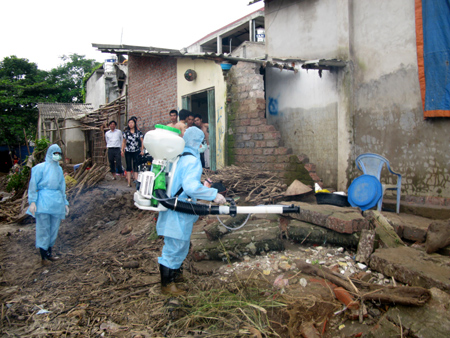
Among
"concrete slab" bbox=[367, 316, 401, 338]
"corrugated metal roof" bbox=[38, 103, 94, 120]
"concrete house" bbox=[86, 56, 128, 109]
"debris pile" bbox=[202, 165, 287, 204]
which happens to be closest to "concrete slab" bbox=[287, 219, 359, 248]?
"debris pile" bbox=[202, 165, 287, 204]

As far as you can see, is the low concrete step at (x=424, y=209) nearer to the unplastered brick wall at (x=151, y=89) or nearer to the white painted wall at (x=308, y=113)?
the white painted wall at (x=308, y=113)

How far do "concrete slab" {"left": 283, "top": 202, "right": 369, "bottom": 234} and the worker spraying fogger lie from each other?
1307mm

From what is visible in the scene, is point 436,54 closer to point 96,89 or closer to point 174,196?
point 174,196

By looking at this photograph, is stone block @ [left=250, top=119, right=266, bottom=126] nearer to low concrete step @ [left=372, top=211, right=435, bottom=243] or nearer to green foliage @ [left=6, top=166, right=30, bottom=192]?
low concrete step @ [left=372, top=211, right=435, bottom=243]

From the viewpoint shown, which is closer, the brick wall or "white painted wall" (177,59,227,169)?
"white painted wall" (177,59,227,169)

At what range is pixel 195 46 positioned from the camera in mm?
19203

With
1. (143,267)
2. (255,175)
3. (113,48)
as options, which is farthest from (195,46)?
(143,267)

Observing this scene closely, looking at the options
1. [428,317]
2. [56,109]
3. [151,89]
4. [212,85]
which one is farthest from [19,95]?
[428,317]

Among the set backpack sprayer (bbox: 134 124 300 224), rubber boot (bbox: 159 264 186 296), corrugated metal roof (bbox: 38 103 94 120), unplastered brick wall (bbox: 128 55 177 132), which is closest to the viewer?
backpack sprayer (bbox: 134 124 300 224)

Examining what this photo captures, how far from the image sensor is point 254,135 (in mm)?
7266

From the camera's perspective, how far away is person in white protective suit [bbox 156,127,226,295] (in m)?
3.27

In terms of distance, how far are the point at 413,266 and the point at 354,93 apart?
160 inches

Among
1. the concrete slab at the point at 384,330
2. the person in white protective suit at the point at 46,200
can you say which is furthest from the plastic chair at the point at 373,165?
the person in white protective suit at the point at 46,200

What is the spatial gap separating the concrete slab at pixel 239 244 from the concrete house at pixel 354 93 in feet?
8.95
